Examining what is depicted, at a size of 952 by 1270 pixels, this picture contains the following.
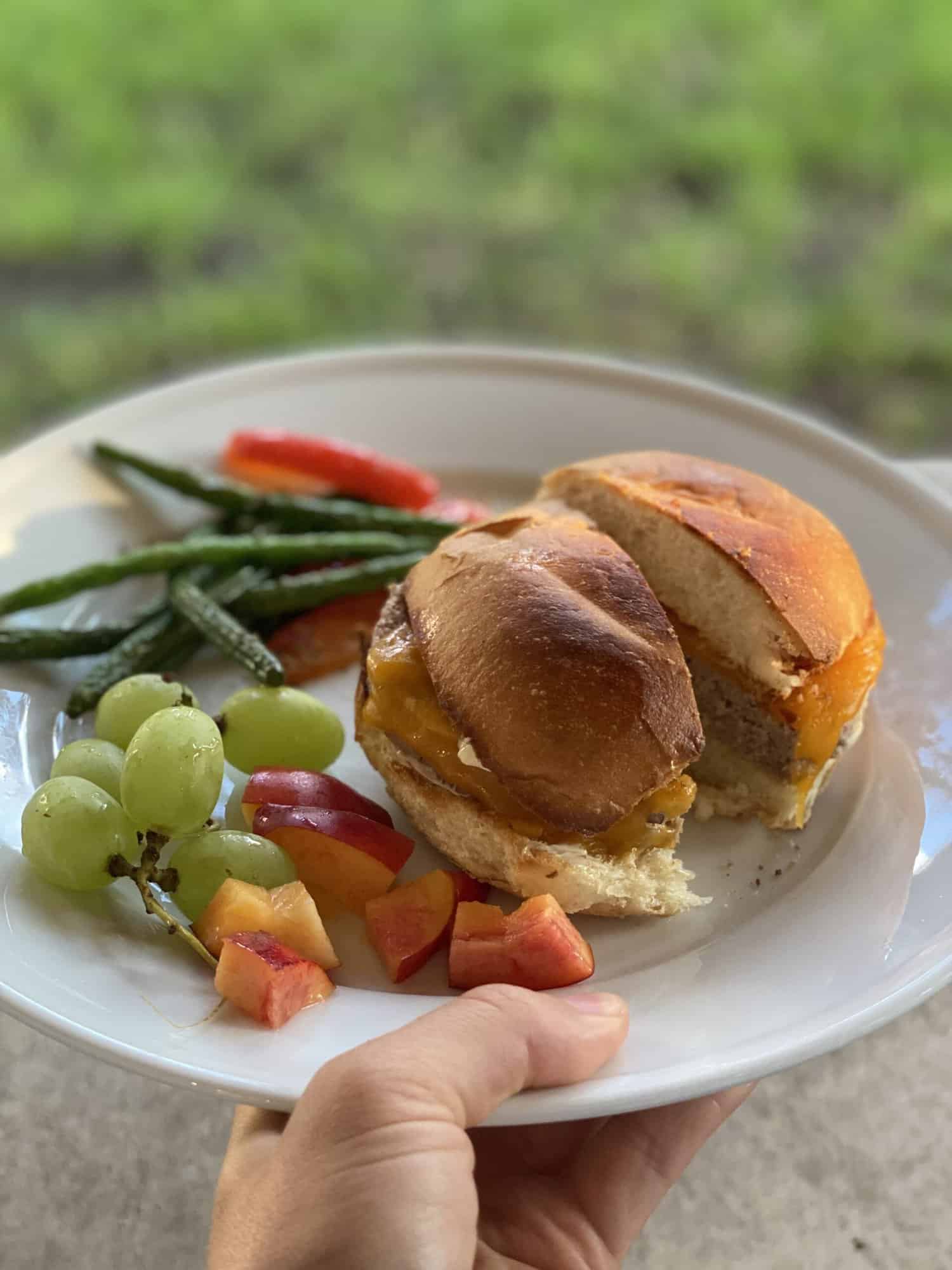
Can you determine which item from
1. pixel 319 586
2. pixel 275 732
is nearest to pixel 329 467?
pixel 319 586

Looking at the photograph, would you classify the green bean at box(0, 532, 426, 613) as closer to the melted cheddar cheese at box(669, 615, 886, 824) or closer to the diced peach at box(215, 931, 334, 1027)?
the melted cheddar cheese at box(669, 615, 886, 824)

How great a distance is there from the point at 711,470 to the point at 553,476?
16.9 inches

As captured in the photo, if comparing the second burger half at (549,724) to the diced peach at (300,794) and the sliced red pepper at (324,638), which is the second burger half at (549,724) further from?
the sliced red pepper at (324,638)

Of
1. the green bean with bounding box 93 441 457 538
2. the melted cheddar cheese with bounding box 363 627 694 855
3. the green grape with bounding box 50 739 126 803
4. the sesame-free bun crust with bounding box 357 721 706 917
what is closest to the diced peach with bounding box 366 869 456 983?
the sesame-free bun crust with bounding box 357 721 706 917

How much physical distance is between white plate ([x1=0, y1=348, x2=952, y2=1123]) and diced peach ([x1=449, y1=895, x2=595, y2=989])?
0.10 m

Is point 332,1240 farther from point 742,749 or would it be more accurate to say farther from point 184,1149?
point 742,749

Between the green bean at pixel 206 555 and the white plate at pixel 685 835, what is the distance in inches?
4.1

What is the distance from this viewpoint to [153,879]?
2.64 m

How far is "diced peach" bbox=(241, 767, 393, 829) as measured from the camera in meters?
2.93

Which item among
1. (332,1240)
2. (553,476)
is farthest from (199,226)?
(332,1240)

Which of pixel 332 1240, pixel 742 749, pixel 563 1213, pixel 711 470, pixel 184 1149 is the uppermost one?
pixel 711 470

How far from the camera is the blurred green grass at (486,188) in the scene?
655cm

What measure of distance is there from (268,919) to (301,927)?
72 mm

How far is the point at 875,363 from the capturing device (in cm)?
649
